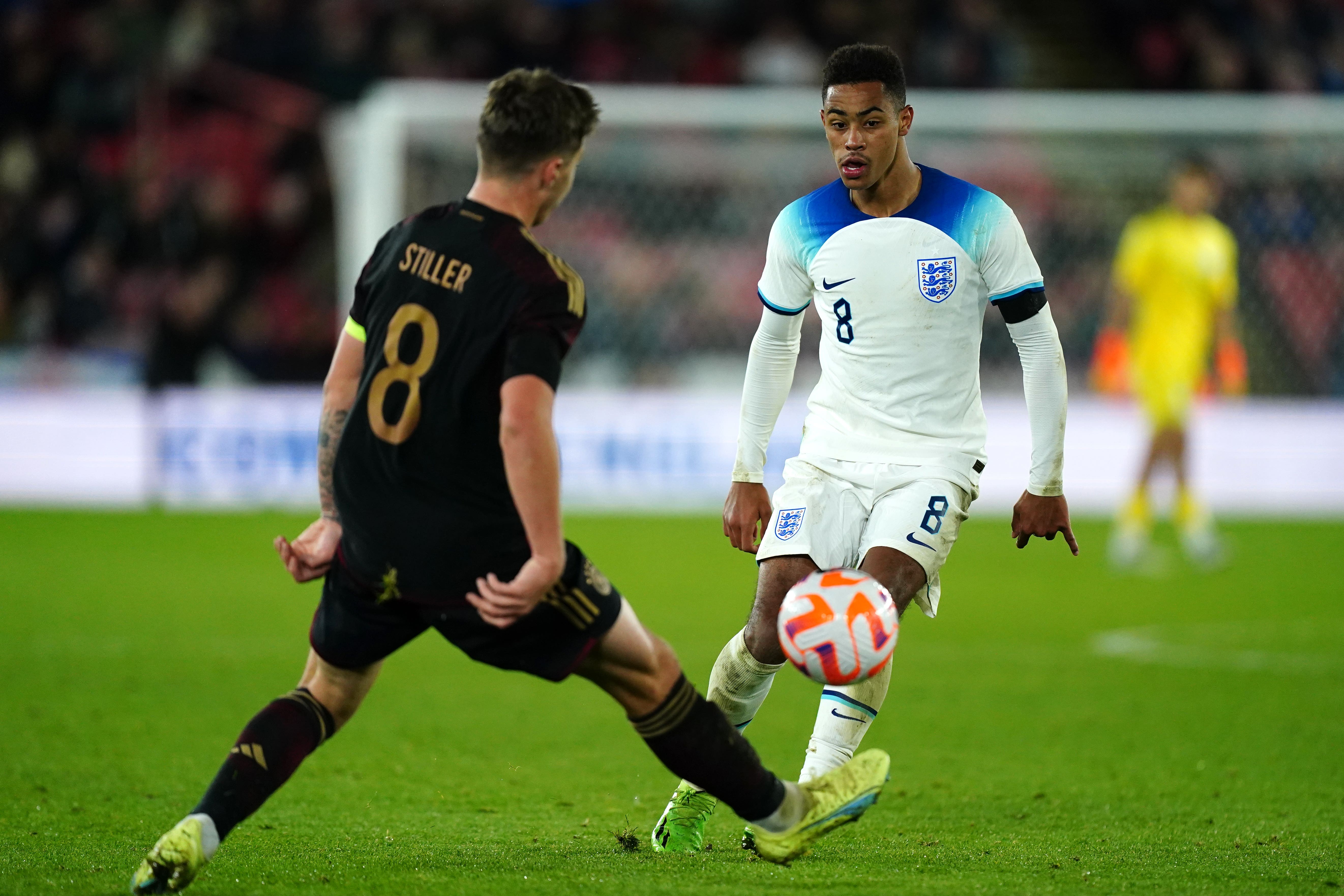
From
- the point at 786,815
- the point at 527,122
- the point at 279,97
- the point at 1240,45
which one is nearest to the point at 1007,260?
the point at 527,122

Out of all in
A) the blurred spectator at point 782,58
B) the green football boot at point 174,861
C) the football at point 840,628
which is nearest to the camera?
the green football boot at point 174,861

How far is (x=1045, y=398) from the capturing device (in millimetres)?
4414

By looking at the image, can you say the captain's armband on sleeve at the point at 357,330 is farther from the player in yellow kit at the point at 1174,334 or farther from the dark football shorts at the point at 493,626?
the player in yellow kit at the point at 1174,334

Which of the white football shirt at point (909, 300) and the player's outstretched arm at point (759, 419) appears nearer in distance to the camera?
the white football shirt at point (909, 300)

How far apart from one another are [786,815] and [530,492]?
1099mm

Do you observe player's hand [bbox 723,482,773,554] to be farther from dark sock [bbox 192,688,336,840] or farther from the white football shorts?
dark sock [bbox 192,688,336,840]

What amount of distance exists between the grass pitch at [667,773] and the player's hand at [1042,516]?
86cm

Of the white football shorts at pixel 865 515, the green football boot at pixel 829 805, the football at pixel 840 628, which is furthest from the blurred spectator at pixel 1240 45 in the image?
the green football boot at pixel 829 805

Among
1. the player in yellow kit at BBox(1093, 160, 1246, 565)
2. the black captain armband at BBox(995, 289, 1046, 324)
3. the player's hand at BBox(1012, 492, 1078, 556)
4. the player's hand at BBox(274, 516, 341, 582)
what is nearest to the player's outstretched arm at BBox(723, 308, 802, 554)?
the black captain armband at BBox(995, 289, 1046, 324)

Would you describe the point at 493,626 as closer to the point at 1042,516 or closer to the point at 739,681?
the point at 739,681

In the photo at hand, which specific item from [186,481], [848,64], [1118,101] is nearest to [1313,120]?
[1118,101]

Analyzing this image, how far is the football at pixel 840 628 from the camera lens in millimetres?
4090

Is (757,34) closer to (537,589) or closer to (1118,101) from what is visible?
(1118,101)

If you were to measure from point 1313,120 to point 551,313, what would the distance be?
1325cm
